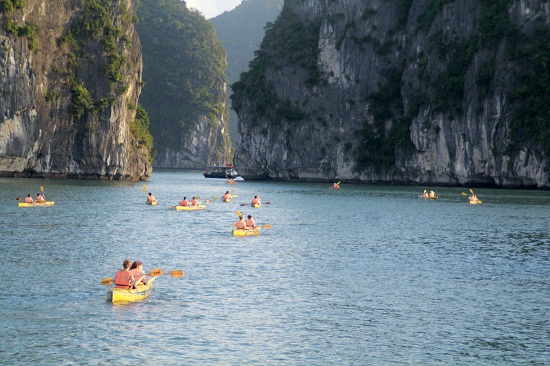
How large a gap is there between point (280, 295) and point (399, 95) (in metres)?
103

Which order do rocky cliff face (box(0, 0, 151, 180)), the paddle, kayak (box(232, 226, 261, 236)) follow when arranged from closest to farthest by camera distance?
the paddle
kayak (box(232, 226, 261, 236))
rocky cliff face (box(0, 0, 151, 180))

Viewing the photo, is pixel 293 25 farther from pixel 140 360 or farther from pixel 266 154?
pixel 140 360

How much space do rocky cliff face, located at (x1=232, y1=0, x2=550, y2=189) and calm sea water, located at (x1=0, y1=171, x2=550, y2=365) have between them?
54.2 meters

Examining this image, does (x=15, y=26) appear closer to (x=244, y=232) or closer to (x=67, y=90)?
(x=67, y=90)

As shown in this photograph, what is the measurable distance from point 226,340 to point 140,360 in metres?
2.86

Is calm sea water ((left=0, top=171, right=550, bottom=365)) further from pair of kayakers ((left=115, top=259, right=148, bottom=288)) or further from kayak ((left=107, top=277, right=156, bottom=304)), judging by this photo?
pair of kayakers ((left=115, top=259, right=148, bottom=288))

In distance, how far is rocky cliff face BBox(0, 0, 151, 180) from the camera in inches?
3898

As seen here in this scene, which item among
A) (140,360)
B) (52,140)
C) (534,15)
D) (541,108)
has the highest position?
(534,15)

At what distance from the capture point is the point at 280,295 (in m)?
26.7

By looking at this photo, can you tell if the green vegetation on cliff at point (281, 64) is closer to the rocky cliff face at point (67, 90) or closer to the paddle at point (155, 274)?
the rocky cliff face at point (67, 90)

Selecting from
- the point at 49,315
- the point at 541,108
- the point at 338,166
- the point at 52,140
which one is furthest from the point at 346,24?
the point at 49,315

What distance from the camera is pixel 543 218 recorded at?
56281 millimetres

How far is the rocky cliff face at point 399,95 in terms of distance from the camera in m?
101

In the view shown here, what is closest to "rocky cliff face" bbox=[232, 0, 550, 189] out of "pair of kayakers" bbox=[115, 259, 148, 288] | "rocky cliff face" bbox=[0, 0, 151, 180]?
"rocky cliff face" bbox=[0, 0, 151, 180]
